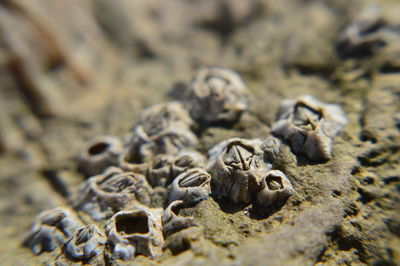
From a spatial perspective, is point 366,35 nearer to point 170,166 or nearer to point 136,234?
point 170,166

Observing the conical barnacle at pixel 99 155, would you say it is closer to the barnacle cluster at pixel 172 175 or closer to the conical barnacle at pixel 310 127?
the barnacle cluster at pixel 172 175

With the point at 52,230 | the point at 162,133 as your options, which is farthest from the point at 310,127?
the point at 52,230

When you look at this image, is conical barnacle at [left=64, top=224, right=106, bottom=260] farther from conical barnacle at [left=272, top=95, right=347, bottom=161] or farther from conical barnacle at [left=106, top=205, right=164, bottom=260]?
conical barnacle at [left=272, top=95, right=347, bottom=161]

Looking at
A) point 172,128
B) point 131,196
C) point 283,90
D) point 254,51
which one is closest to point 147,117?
point 172,128

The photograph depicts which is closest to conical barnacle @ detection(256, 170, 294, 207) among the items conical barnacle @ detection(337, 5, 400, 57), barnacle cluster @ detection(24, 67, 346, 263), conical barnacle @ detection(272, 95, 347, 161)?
barnacle cluster @ detection(24, 67, 346, 263)

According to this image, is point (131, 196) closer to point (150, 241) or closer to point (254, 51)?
point (150, 241)

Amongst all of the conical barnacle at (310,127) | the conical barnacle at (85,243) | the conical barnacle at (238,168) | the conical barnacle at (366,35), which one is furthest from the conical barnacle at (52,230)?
the conical barnacle at (366,35)
